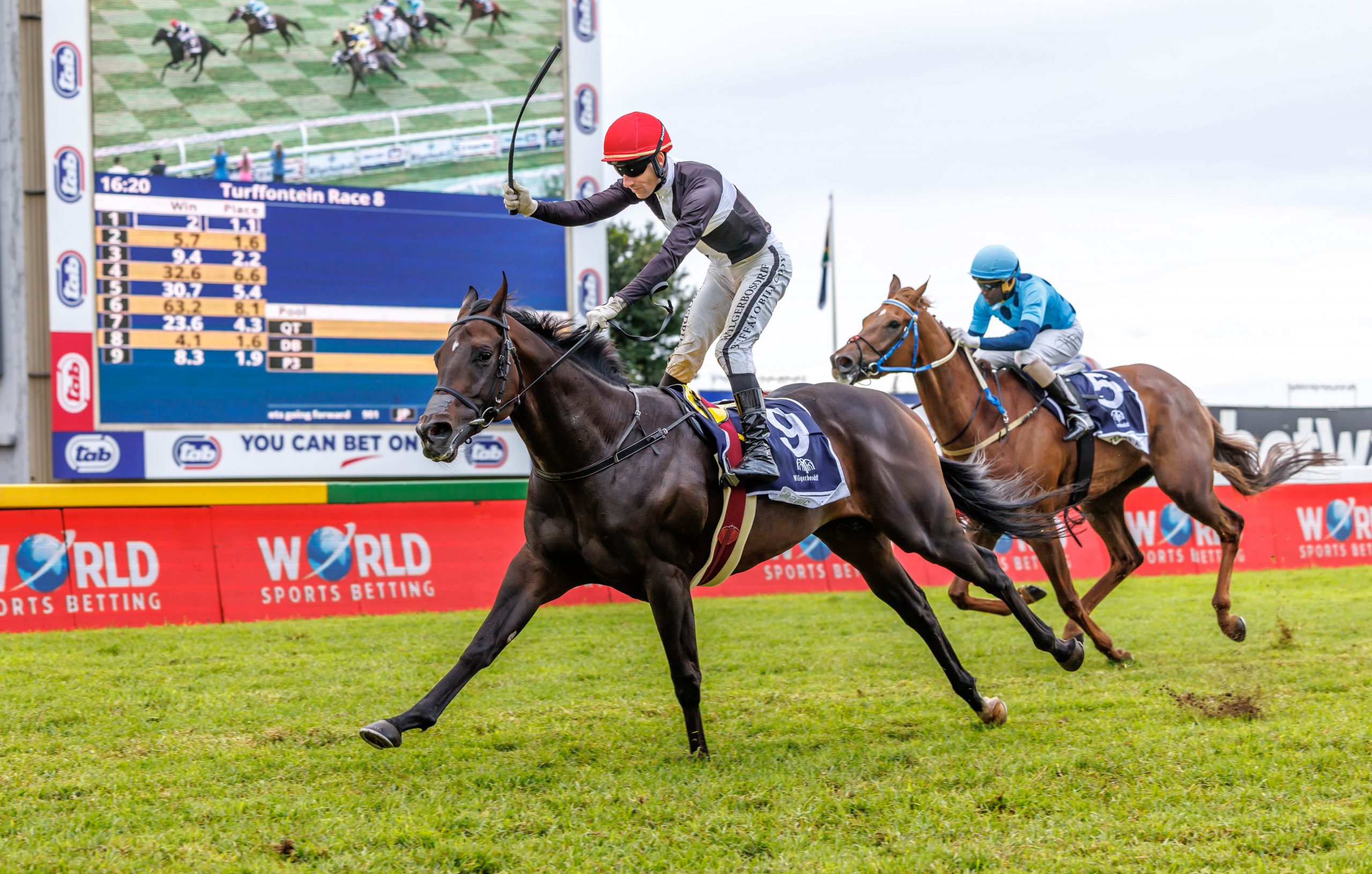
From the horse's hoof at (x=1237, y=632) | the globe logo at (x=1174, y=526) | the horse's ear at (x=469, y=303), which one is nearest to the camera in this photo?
the horse's ear at (x=469, y=303)

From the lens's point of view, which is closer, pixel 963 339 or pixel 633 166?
pixel 633 166

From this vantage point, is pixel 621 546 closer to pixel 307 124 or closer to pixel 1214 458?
pixel 1214 458

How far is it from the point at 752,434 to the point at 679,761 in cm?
137

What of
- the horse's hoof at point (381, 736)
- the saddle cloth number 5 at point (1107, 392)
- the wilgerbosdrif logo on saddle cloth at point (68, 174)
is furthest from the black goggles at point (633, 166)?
the wilgerbosdrif logo on saddle cloth at point (68, 174)

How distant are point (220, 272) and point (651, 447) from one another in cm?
876

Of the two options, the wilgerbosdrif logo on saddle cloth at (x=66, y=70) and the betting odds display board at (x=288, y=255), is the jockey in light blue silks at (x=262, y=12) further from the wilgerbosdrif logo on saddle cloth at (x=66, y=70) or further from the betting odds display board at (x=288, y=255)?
the wilgerbosdrif logo on saddle cloth at (x=66, y=70)

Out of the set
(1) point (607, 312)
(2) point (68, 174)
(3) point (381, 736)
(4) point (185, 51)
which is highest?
(4) point (185, 51)

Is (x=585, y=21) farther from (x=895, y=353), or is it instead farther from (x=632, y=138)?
(x=632, y=138)

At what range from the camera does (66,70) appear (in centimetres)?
1188

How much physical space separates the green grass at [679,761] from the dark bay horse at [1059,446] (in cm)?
46

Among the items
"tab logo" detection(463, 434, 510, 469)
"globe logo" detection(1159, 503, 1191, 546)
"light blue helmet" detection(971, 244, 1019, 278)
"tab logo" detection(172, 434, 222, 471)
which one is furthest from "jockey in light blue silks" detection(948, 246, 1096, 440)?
Result: "tab logo" detection(172, 434, 222, 471)

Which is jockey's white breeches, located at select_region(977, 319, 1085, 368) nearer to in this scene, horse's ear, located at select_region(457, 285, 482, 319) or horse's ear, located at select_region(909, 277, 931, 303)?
horse's ear, located at select_region(909, 277, 931, 303)

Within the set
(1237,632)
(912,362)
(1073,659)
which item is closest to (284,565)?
(912,362)

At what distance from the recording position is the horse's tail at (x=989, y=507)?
6.04 m
